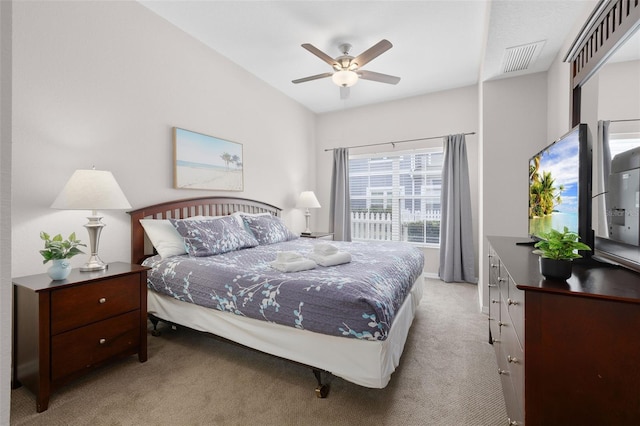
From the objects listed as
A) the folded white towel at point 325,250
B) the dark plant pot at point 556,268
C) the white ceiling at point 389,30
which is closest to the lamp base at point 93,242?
the folded white towel at point 325,250

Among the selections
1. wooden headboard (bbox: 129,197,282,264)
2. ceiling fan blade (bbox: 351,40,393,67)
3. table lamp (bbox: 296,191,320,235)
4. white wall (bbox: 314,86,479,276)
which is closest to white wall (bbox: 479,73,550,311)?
white wall (bbox: 314,86,479,276)

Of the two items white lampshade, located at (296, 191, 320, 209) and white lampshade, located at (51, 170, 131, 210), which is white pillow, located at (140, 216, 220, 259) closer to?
white lampshade, located at (51, 170, 131, 210)

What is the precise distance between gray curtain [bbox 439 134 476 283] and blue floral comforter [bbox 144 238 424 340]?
193cm

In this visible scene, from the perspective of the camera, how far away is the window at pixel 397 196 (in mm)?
4656

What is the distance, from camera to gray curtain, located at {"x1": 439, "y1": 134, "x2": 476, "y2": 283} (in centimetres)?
414

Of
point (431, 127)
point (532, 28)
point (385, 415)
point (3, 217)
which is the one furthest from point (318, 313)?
point (431, 127)

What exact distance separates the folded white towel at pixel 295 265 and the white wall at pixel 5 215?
1.48 metres

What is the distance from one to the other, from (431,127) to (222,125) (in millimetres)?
3134

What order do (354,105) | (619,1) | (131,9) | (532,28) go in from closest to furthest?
(619,1) < (532,28) < (131,9) < (354,105)

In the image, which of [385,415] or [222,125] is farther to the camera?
[222,125]

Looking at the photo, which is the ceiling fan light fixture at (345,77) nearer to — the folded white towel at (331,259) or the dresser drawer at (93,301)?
the folded white towel at (331,259)

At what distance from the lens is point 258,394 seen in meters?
1.74

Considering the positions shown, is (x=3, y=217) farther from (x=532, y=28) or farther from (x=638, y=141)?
(x=532, y=28)

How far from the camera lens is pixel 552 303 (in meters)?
0.96
